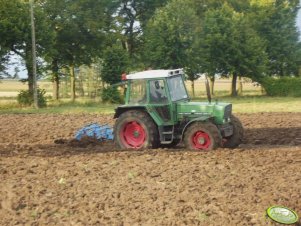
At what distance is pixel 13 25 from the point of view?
3922 centimetres

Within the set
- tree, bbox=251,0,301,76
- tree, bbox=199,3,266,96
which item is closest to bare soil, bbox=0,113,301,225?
tree, bbox=199,3,266,96

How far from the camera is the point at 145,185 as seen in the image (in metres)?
9.86

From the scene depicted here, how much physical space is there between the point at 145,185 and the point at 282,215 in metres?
2.69

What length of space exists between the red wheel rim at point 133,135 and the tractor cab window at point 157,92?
0.81 meters

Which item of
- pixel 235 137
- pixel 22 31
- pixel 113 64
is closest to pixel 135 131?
pixel 235 137

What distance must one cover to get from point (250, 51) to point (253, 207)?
41.7 metres

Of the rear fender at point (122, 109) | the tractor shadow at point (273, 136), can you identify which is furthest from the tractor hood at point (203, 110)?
the tractor shadow at point (273, 136)

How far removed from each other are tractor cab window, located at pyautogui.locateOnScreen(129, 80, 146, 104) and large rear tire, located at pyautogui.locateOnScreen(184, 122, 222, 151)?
62.2 inches

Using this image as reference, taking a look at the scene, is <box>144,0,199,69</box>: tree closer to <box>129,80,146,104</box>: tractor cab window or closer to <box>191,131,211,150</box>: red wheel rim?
<box>129,80,146,104</box>: tractor cab window

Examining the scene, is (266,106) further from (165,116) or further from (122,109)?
(165,116)

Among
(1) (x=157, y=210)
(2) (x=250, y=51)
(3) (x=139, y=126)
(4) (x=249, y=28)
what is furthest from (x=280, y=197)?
(4) (x=249, y=28)

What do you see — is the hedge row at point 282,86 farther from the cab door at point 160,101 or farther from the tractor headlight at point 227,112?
the cab door at point 160,101

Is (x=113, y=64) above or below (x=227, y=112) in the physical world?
above

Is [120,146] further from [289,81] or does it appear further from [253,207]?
[289,81]
